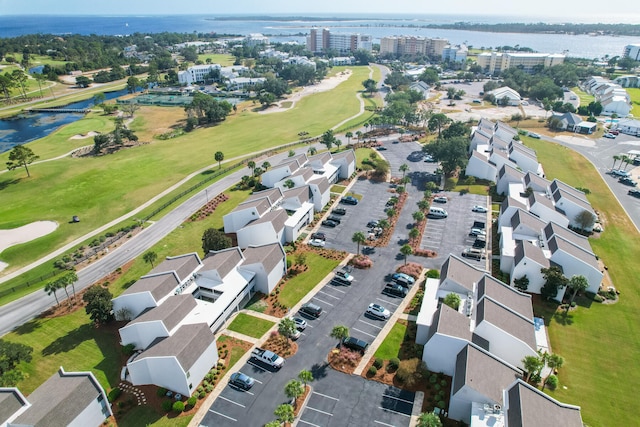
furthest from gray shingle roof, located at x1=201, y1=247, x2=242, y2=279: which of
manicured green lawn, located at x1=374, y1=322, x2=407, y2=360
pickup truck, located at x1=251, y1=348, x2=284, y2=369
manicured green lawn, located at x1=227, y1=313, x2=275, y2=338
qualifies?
manicured green lawn, located at x1=374, y1=322, x2=407, y2=360

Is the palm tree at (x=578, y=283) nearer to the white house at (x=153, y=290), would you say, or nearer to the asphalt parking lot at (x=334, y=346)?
the asphalt parking lot at (x=334, y=346)

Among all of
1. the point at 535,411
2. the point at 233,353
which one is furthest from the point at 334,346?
the point at 535,411

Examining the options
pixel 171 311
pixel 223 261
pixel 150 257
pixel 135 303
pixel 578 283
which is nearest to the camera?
pixel 171 311

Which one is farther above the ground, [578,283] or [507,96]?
[507,96]

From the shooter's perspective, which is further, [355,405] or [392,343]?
[392,343]

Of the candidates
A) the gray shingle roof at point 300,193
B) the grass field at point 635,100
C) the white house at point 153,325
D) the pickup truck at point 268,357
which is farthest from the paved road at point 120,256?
the grass field at point 635,100

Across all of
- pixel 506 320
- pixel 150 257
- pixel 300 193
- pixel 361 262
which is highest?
pixel 300 193

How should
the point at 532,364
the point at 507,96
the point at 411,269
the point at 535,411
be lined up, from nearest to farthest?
the point at 535,411 → the point at 532,364 → the point at 411,269 → the point at 507,96

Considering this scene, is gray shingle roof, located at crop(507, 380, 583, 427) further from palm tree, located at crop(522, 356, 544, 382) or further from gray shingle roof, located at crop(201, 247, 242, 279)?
gray shingle roof, located at crop(201, 247, 242, 279)

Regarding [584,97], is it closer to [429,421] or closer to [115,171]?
[429,421]
